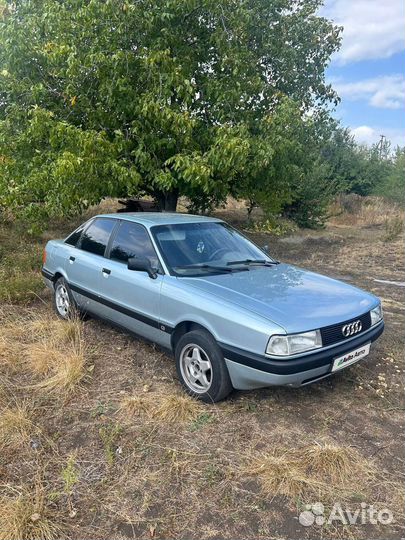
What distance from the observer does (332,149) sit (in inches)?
939

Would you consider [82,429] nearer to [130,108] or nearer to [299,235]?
[130,108]

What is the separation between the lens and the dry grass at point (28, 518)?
2.24 metres

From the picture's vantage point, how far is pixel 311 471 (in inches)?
109

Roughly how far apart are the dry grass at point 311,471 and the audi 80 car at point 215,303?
49 cm

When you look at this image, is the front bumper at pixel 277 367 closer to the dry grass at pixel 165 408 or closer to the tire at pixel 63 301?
the dry grass at pixel 165 408

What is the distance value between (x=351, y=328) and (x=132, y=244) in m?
2.32

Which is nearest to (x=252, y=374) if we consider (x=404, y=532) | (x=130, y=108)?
(x=404, y=532)

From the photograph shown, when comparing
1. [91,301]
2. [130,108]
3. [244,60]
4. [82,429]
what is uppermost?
[244,60]

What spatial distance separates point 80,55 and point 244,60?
3.12 m

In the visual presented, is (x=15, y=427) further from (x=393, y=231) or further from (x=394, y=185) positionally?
(x=394, y=185)

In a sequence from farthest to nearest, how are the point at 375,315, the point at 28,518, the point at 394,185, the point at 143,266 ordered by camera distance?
the point at 394,185 < the point at 143,266 < the point at 375,315 < the point at 28,518

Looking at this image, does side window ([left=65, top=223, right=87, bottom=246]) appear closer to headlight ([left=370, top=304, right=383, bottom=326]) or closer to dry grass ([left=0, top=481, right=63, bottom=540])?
dry grass ([left=0, top=481, right=63, bottom=540])

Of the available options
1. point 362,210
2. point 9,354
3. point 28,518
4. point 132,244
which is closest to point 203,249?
point 132,244

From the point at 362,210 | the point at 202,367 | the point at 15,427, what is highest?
the point at 362,210
